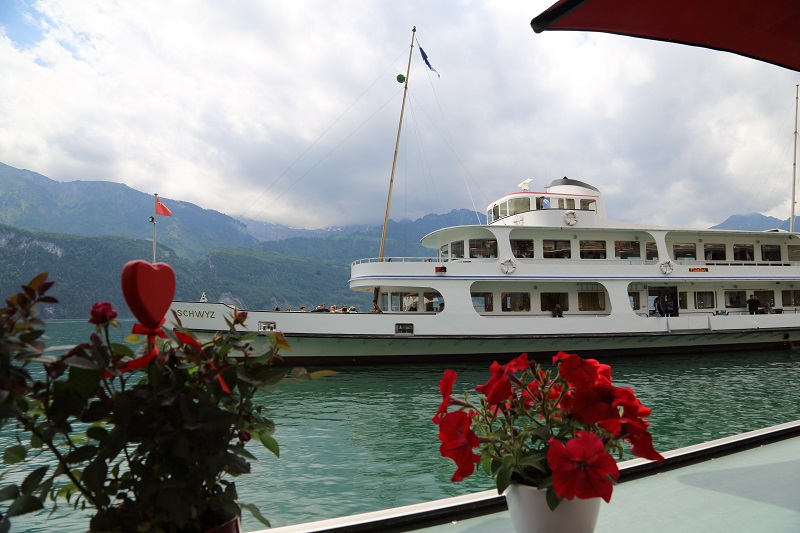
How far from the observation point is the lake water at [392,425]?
16.1ft

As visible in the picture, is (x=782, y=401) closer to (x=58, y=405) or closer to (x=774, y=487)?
(x=774, y=487)

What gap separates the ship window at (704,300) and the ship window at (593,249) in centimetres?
445

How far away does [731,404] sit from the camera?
9.46 m

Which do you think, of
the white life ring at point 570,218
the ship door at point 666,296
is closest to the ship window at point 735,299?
the ship door at point 666,296

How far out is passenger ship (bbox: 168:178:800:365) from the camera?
1448cm

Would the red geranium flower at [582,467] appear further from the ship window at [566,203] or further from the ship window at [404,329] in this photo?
the ship window at [566,203]

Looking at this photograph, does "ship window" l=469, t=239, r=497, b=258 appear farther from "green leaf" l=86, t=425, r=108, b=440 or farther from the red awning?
"green leaf" l=86, t=425, r=108, b=440

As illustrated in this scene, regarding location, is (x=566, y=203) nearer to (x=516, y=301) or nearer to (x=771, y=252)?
(x=516, y=301)

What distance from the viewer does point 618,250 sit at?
697 inches

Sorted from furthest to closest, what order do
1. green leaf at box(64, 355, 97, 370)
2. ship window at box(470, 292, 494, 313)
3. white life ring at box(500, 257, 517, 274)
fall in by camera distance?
1. ship window at box(470, 292, 494, 313)
2. white life ring at box(500, 257, 517, 274)
3. green leaf at box(64, 355, 97, 370)

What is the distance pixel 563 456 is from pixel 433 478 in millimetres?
4795

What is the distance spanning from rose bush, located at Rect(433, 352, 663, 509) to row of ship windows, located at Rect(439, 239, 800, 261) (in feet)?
49.6

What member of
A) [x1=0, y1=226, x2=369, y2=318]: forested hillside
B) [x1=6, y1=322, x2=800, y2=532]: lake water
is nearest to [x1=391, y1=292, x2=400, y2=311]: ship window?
[x1=6, y1=322, x2=800, y2=532]: lake water

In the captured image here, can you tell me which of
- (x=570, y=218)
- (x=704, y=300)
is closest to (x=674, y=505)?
(x=570, y=218)
